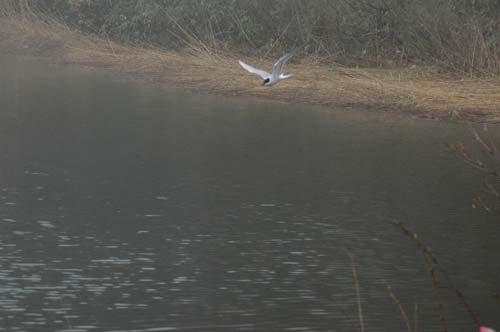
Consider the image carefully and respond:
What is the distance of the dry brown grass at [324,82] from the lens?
18.0 meters

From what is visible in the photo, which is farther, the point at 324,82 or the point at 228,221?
the point at 324,82

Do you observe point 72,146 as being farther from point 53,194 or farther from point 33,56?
point 33,56

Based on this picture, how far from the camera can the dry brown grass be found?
18031 mm

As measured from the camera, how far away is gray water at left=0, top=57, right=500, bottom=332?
7.61 meters

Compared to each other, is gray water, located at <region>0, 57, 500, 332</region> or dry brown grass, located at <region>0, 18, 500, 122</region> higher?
dry brown grass, located at <region>0, 18, 500, 122</region>

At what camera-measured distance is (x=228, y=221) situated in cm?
1016

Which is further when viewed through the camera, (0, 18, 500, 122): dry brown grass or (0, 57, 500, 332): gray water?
(0, 18, 500, 122): dry brown grass

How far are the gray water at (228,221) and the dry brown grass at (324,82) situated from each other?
3.50ft

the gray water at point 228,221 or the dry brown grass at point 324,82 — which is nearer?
the gray water at point 228,221

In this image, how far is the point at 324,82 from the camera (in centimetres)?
1995

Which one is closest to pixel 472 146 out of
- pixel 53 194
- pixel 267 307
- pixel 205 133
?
pixel 205 133

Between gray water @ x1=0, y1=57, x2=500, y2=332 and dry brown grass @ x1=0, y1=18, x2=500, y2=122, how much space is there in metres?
1.07

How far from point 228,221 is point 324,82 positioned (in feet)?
33.1

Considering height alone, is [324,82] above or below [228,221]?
above
